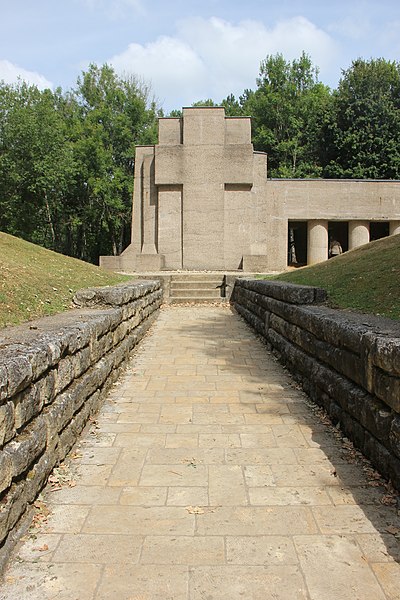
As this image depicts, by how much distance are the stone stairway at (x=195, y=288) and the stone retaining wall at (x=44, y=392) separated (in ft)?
33.1

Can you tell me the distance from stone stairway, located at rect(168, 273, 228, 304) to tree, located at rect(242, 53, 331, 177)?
79.6 feet

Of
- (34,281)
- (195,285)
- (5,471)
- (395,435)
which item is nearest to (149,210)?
(195,285)

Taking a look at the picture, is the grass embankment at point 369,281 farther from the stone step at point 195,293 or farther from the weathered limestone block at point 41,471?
the stone step at point 195,293

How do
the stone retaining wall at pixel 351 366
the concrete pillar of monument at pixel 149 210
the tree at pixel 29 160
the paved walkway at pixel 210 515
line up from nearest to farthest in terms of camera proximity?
1. the paved walkway at pixel 210 515
2. the stone retaining wall at pixel 351 366
3. the concrete pillar of monument at pixel 149 210
4. the tree at pixel 29 160

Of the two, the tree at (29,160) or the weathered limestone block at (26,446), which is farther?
the tree at (29,160)

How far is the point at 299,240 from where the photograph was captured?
107 ft

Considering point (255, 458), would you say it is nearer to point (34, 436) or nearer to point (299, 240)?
point (34, 436)

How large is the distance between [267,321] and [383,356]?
5.67 meters

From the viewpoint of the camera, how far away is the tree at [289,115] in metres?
41.2

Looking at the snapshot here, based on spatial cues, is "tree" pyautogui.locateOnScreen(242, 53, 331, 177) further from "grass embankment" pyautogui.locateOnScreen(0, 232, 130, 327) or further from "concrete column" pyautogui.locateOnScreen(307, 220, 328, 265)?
"grass embankment" pyautogui.locateOnScreen(0, 232, 130, 327)

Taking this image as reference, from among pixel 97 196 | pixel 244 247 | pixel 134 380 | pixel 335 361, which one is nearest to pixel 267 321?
pixel 134 380

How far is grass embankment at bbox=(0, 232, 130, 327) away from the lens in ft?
19.6

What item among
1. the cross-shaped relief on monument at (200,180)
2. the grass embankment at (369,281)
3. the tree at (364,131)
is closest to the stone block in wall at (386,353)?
the grass embankment at (369,281)

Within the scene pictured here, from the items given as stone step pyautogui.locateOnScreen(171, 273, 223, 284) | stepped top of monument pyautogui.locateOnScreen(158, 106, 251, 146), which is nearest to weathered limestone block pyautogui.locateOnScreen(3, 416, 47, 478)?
stone step pyautogui.locateOnScreen(171, 273, 223, 284)
